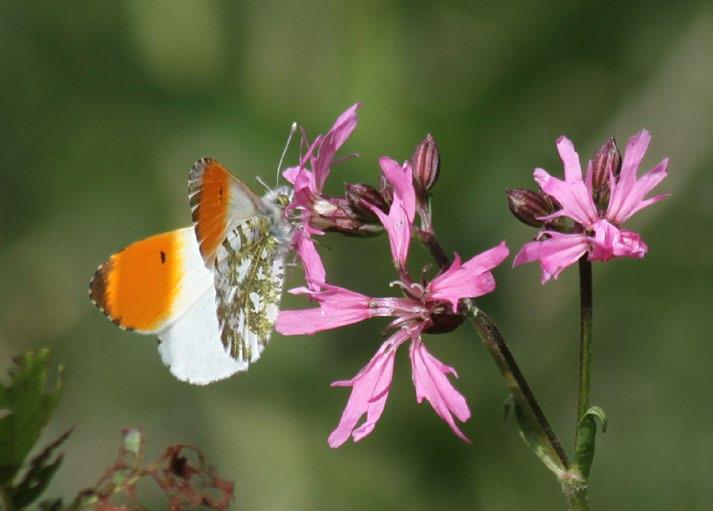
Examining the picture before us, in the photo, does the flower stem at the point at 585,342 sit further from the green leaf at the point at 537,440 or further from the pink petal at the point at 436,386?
the pink petal at the point at 436,386

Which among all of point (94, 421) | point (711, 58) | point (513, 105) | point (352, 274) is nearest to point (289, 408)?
point (352, 274)

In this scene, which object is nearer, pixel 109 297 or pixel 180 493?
pixel 180 493

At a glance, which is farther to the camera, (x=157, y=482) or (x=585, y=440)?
(x=157, y=482)

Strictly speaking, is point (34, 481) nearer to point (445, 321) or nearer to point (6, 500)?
point (6, 500)

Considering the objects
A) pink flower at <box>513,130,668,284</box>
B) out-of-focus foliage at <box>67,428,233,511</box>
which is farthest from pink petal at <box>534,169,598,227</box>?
out-of-focus foliage at <box>67,428,233,511</box>

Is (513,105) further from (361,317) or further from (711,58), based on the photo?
(361,317)

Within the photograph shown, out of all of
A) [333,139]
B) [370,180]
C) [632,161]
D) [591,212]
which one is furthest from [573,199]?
[370,180]
